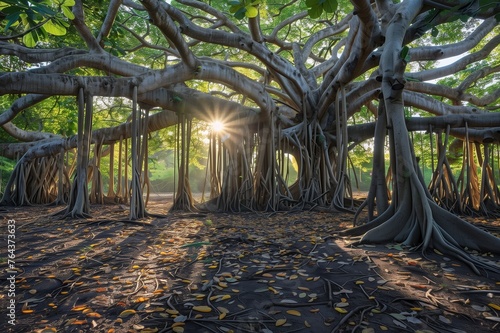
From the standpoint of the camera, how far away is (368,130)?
5984mm

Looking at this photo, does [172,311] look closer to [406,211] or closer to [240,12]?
[240,12]

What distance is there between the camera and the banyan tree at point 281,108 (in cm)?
269

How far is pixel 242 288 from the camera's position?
1.65 m

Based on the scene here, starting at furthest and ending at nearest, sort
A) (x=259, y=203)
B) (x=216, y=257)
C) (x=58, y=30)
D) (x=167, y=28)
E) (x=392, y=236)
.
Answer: (x=259, y=203)
(x=167, y=28)
(x=392, y=236)
(x=216, y=257)
(x=58, y=30)

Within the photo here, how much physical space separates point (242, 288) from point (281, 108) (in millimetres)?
5807

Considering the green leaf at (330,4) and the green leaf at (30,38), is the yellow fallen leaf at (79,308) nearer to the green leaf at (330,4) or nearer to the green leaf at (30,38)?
the green leaf at (30,38)

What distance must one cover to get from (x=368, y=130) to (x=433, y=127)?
4.09 ft

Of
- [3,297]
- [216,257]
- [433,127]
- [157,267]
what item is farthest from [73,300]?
[433,127]

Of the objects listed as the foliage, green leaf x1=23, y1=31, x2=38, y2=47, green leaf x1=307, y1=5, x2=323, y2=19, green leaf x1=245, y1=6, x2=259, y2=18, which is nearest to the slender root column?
green leaf x1=307, y1=5, x2=323, y2=19

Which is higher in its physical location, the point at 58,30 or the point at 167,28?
the point at 167,28

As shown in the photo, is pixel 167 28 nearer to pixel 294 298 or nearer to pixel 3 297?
pixel 3 297

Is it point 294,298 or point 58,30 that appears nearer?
point 294,298

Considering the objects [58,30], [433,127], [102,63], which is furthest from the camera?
[433,127]

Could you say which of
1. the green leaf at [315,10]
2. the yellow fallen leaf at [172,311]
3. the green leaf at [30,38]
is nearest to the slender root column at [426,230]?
the yellow fallen leaf at [172,311]
